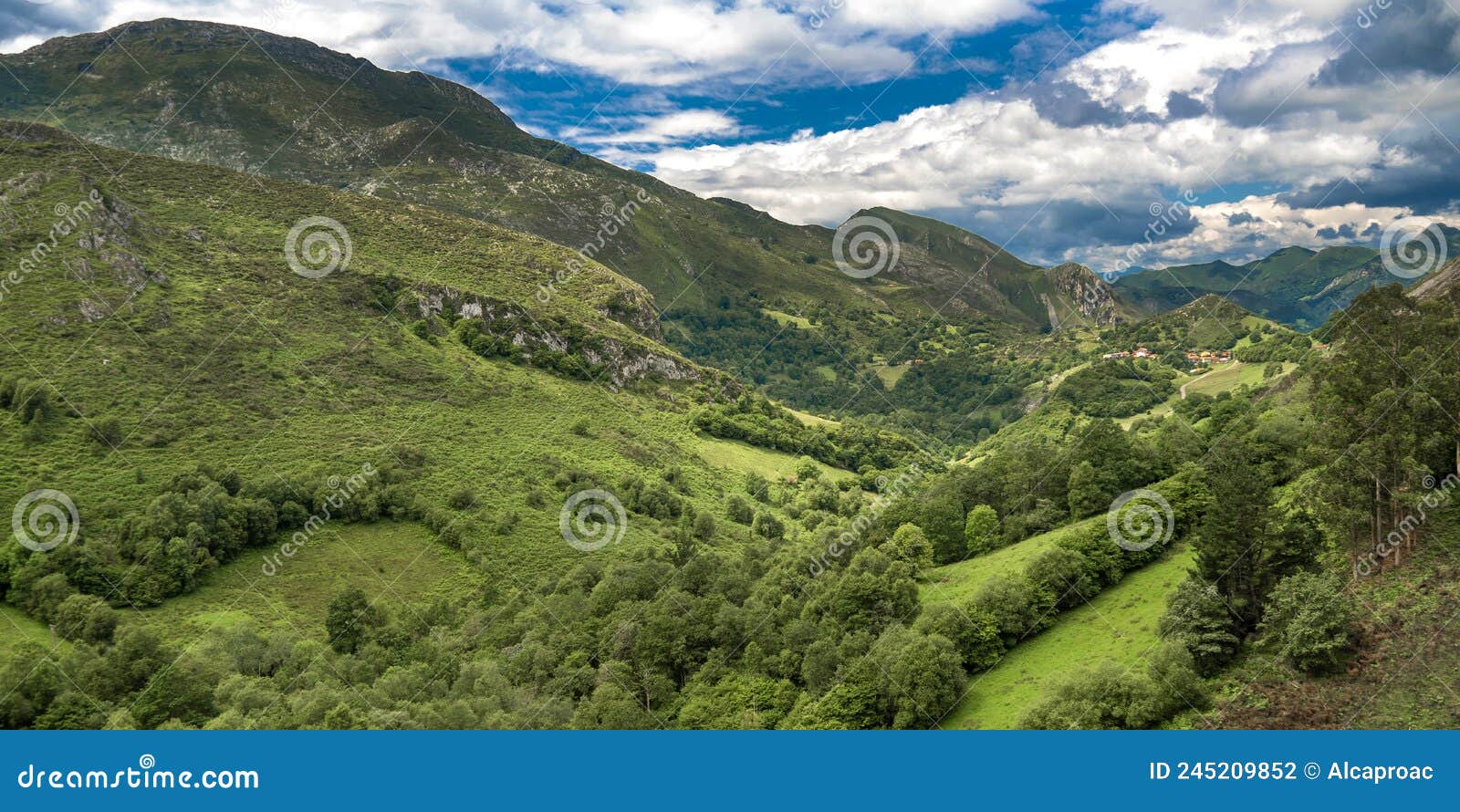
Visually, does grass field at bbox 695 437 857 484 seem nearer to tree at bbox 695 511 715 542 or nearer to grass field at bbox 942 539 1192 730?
tree at bbox 695 511 715 542

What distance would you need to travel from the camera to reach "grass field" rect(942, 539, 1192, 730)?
41.8m

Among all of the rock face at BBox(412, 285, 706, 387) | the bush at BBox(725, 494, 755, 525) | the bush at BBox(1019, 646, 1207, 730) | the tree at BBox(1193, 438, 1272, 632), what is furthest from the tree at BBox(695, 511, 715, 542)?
the tree at BBox(1193, 438, 1272, 632)

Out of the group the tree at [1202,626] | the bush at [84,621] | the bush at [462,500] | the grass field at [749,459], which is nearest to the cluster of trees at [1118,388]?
the grass field at [749,459]

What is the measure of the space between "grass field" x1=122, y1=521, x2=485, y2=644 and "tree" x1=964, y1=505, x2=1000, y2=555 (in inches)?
1937

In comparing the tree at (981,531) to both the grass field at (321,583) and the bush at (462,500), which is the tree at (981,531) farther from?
the bush at (462,500)

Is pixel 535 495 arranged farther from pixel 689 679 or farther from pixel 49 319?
pixel 49 319

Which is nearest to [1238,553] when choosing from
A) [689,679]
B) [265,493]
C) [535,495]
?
[689,679]

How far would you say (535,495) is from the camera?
97000 millimetres

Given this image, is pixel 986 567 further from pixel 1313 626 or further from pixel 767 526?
pixel 767 526

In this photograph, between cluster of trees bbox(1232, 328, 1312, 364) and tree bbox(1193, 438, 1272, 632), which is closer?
tree bbox(1193, 438, 1272, 632)

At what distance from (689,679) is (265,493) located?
54.8m

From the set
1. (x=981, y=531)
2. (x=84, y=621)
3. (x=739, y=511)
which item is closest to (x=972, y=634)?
(x=981, y=531)

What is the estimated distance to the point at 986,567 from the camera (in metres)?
62.4

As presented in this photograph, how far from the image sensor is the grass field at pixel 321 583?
68125mm
